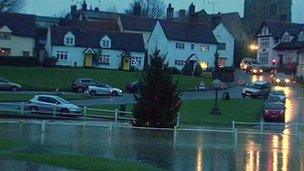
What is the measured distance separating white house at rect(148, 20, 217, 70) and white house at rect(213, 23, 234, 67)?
5.31m

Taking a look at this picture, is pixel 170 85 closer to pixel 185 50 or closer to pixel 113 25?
pixel 185 50

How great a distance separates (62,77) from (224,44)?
3920 cm

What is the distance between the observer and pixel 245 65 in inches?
4158

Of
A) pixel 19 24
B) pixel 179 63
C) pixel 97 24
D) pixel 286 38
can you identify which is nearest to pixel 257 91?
pixel 179 63

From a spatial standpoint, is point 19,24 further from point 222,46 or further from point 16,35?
point 222,46

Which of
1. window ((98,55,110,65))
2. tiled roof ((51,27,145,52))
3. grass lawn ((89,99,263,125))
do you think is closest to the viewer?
grass lawn ((89,99,263,125))

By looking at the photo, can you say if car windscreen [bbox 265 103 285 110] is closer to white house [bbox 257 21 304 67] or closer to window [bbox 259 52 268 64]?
white house [bbox 257 21 304 67]

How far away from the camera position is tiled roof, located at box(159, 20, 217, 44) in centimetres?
9731

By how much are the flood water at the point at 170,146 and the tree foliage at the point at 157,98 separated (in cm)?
93

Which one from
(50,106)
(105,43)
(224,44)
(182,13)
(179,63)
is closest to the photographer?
(50,106)

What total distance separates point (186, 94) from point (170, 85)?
126 ft

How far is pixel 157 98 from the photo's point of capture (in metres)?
30.7

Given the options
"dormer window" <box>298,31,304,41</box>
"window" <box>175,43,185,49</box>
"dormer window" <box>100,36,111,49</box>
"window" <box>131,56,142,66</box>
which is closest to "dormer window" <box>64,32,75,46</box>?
"dormer window" <box>100,36,111,49</box>

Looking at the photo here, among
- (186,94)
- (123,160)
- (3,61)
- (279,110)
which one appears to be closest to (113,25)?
(3,61)
